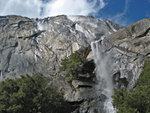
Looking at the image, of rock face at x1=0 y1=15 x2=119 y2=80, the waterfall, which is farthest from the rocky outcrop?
rock face at x1=0 y1=15 x2=119 y2=80

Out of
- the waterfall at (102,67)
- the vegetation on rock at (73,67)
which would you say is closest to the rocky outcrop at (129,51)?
the waterfall at (102,67)

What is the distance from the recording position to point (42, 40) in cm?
6569

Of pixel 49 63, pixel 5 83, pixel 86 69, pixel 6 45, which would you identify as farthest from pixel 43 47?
pixel 5 83

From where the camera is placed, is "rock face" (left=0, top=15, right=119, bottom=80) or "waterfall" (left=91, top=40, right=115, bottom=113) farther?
"rock face" (left=0, top=15, right=119, bottom=80)

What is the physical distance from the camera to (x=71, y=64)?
34.4m

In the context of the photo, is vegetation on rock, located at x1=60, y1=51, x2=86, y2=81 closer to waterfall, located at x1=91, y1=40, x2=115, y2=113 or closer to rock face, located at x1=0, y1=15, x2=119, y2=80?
waterfall, located at x1=91, y1=40, x2=115, y2=113

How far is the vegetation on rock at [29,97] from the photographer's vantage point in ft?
74.3

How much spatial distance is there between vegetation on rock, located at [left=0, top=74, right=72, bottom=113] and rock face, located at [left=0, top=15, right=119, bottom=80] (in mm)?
29647

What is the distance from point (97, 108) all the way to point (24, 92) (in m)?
9.95

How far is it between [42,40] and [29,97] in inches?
1697

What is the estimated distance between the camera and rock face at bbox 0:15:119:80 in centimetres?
6016

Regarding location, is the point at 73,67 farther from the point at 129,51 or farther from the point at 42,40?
the point at 42,40

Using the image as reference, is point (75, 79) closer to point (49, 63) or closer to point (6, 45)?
point (49, 63)

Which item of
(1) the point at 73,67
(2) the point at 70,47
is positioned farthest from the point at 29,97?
(2) the point at 70,47
